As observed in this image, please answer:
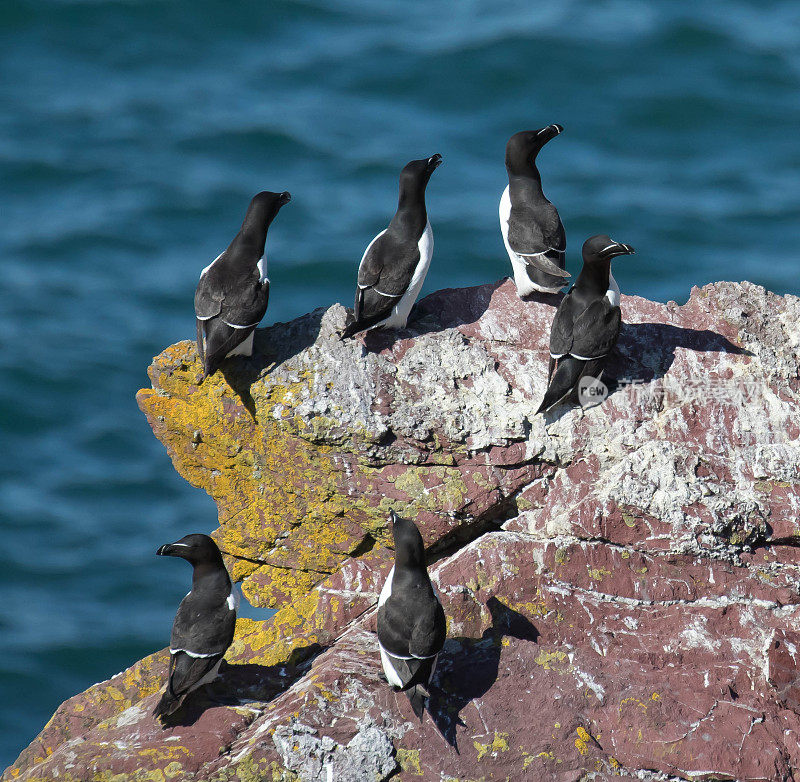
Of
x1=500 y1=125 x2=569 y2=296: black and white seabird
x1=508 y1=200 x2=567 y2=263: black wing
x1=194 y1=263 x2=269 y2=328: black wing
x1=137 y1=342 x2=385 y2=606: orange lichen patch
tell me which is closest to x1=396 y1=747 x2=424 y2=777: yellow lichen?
x1=137 y1=342 x2=385 y2=606: orange lichen patch

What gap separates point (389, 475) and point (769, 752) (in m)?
2.58

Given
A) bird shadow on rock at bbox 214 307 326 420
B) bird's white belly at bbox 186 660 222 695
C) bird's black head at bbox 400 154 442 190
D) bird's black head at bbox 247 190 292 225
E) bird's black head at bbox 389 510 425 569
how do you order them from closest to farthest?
1. bird's white belly at bbox 186 660 222 695
2. bird's black head at bbox 389 510 425 569
3. bird shadow on rock at bbox 214 307 326 420
4. bird's black head at bbox 247 190 292 225
5. bird's black head at bbox 400 154 442 190

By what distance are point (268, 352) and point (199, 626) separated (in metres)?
1.83

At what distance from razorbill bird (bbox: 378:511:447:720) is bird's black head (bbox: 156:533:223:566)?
1.11 m

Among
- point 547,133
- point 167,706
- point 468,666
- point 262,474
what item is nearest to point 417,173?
point 547,133

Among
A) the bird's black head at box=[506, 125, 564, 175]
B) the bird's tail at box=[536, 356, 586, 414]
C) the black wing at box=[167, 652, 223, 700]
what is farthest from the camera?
the bird's black head at box=[506, 125, 564, 175]

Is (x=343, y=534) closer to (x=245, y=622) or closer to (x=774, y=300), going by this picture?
(x=245, y=622)

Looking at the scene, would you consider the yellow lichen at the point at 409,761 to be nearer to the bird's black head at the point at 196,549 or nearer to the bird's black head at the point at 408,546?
the bird's black head at the point at 408,546

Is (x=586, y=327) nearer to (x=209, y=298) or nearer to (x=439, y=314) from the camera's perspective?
(x=439, y=314)

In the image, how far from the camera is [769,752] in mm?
5215

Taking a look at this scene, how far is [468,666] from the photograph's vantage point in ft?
18.1

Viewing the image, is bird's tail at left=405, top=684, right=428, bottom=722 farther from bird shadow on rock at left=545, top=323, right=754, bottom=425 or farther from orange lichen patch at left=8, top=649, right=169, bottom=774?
bird shadow on rock at left=545, top=323, right=754, bottom=425

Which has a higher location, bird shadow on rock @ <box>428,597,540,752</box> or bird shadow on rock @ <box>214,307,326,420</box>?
bird shadow on rock @ <box>214,307,326,420</box>

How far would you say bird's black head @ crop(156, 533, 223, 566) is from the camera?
619 cm
